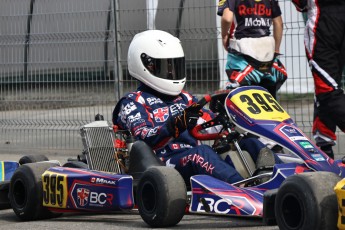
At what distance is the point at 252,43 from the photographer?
8406 millimetres

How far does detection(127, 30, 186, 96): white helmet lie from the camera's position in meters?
6.76

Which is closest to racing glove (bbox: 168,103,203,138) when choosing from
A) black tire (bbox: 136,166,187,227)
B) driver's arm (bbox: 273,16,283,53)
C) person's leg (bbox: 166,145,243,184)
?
person's leg (bbox: 166,145,243,184)

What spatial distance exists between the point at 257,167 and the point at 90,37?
16.1 feet

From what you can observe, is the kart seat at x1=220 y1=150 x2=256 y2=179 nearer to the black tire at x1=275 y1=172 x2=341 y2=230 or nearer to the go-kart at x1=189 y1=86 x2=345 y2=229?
the go-kart at x1=189 y1=86 x2=345 y2=229

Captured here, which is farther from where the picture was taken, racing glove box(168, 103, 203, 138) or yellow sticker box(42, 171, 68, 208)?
yellow sticker box(42, 171, 68, 208)

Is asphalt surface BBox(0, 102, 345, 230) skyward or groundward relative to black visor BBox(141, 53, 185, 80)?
groundward

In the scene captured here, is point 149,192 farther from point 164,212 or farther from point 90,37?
point 90,37

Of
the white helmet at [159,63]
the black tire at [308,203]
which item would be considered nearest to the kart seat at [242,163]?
the white helmet at [159,63]

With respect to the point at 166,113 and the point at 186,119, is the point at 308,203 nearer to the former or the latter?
the point at 186,119

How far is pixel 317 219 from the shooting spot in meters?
4.55

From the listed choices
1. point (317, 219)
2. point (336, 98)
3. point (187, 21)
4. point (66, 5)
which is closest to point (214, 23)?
point (187, 21)

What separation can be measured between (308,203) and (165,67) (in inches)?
95.4

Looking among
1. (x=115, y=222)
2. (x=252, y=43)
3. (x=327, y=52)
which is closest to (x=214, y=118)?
(x=115, y=222)

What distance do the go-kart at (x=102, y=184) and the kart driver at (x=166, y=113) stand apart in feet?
0.44
